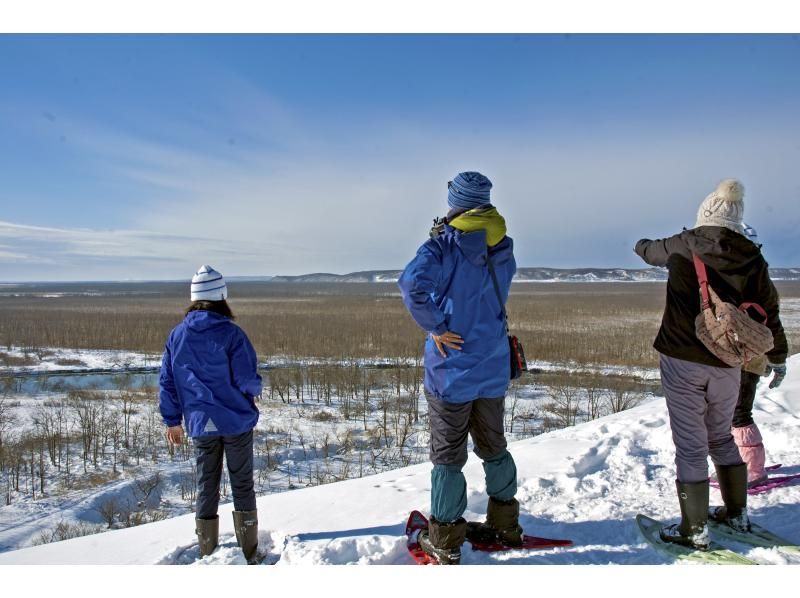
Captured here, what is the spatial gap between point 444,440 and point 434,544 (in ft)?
1.66

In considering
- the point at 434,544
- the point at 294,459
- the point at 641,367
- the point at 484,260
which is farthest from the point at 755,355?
the point at 641,367

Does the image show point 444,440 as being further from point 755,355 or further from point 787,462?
point 787,462

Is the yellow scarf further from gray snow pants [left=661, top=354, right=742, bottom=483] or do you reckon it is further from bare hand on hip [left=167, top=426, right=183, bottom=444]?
bare hand on hip [left=167, top=426, right=183, bottom=444]

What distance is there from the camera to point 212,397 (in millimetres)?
2848

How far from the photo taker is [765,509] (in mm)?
3162

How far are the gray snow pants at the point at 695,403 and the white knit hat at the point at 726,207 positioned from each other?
0.69 metres

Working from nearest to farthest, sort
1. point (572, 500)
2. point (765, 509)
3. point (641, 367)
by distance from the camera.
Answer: point (765, 509), point (572, 500), point (641, 367)

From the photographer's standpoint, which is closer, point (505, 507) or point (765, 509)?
point (505, 507)

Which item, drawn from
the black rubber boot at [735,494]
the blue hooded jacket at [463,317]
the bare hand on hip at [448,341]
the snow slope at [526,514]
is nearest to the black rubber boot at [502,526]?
the snow slope at [526,514]

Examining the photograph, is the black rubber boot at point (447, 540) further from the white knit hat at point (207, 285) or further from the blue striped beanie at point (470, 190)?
the white knit hat at point (207, 285)

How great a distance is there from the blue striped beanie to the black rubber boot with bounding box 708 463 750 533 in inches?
74.7

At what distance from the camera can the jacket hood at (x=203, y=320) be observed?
2834mm

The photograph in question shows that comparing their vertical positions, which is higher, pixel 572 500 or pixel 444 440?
pixel 444 440

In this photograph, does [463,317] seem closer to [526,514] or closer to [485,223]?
[485,223]
